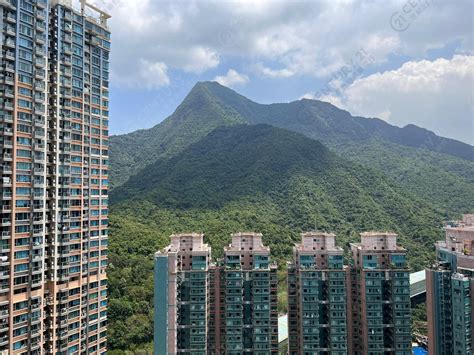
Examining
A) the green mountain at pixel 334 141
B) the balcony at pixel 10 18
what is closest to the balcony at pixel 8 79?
the balcony at pixel 10 18

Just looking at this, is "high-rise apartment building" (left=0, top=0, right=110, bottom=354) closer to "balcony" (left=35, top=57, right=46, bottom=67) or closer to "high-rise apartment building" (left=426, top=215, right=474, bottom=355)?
"balcony" (left=35, top=57, right=46, bottom=67)

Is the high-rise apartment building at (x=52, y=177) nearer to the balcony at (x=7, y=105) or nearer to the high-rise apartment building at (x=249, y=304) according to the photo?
the balcony at (x=7, y=105)

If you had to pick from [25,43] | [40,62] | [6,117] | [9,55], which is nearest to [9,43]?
[9,55]

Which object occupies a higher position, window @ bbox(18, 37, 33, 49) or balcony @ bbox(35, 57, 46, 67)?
window @ bbox(18, 37, 33, 49)

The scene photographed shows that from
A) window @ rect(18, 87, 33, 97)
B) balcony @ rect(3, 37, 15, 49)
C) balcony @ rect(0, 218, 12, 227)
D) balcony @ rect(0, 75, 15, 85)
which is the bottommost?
balcony @ rect(0, 218, 12, 227)

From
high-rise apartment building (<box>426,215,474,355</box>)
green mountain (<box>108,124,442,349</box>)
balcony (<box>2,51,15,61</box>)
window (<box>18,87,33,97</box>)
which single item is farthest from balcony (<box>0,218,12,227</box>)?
high-rise apartment building (<box>426,215,474,355</box>)

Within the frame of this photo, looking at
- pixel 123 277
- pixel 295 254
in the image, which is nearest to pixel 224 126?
pixel 123 277
